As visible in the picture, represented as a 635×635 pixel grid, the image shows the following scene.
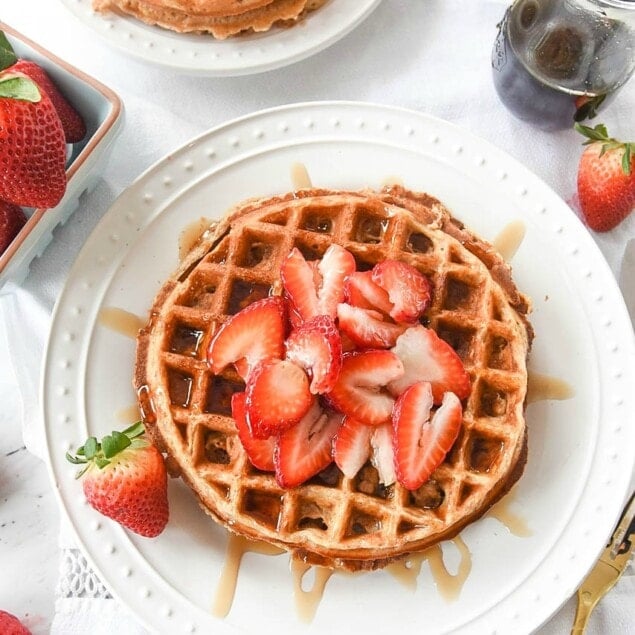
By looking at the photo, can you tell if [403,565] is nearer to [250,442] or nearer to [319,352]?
[250,442]

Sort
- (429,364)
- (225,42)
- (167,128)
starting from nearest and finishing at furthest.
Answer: (429,364), (225,42), (167,128)

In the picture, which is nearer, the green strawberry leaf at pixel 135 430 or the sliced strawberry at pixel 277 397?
the sliced strawberry at pixel 277 397

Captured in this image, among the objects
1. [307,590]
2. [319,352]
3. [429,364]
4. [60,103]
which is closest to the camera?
[319,352]

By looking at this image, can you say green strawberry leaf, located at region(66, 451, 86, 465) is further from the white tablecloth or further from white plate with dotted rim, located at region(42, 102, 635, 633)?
the white tablecloth

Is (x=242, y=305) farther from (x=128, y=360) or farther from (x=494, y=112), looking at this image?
(x=494, y=112)

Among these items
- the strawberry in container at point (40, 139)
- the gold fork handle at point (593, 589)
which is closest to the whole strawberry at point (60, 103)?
the strawberry in container at point (40, 139)

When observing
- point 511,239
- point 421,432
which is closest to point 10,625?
point 421,432

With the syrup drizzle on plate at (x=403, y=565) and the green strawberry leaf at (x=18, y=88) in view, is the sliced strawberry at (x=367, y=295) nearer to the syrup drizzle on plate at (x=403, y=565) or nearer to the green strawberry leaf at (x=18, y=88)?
the syrup drizzle on plate at (x=403, y=565)
